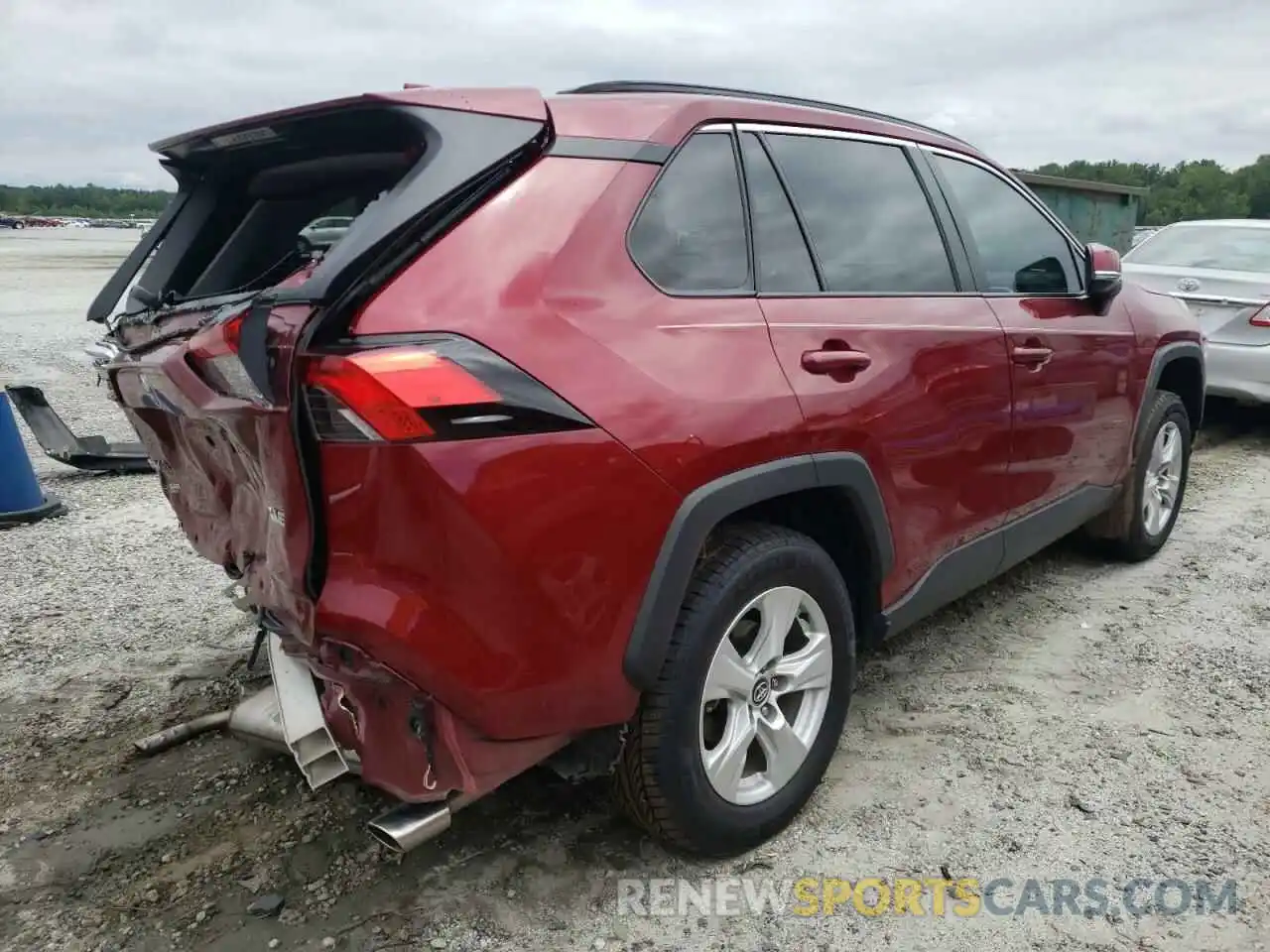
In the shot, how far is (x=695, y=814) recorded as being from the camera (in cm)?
232

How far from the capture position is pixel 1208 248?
7566mm

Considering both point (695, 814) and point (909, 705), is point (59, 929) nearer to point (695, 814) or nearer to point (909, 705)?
point (695, 814)

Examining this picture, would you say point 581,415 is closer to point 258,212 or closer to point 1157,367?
point 258,212

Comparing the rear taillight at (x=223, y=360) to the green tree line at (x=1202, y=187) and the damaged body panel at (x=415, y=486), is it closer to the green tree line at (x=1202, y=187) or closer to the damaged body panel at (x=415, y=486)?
the damaged body panel at (x=415, y=486)

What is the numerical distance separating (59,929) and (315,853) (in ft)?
1.90

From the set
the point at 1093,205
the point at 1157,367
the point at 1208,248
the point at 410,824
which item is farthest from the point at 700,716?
the point at 1093,205

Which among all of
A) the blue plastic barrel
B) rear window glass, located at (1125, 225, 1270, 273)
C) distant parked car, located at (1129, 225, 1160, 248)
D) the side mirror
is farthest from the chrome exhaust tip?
distant parked car, located at (1129, 225, 1160, 248)

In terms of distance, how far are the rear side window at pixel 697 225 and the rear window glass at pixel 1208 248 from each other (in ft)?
20.5

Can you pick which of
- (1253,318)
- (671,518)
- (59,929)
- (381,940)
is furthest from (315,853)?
(1253,318)

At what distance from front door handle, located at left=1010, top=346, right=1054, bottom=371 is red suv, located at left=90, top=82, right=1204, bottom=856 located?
0.03 m

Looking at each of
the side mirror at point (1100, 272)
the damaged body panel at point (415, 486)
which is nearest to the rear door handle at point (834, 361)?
the damaged body panel at point (415, 486)

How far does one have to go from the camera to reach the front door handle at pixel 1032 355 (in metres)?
3.24

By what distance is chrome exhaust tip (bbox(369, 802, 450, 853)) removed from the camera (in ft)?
6.70

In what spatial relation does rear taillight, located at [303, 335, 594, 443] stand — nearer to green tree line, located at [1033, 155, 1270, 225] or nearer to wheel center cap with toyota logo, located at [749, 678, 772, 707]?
wheel center cap with toyota logo, located at [749, 678, 772, 707]
